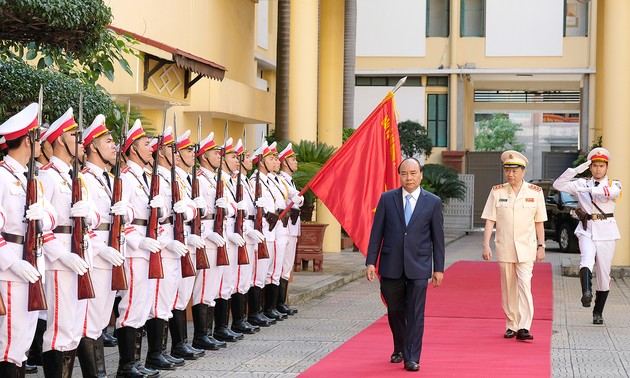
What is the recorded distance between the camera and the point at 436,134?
41.8 metres

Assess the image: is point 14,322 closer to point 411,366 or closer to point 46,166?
point 46,166

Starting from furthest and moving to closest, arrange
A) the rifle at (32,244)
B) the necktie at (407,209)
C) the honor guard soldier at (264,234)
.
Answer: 1. the honor guard soldier at (264,234)
2. the necktie at (407,209)
3. the rifle at (32,244)

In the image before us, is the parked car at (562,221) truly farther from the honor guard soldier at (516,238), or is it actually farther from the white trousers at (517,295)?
the white trousers at (517,295)

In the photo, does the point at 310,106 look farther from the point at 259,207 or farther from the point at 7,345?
the point at 7,345

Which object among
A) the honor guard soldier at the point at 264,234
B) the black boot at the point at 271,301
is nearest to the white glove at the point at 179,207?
the honor guard soldier at the point at 264,234

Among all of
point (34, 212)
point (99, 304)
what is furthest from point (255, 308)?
point (34, 212)

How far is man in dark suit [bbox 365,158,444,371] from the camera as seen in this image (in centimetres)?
1006

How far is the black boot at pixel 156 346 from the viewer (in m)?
9.75

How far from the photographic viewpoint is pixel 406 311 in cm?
1020

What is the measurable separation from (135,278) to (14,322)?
1.93m

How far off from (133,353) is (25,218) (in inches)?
85.6

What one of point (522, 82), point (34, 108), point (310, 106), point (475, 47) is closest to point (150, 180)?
point (34, 108)

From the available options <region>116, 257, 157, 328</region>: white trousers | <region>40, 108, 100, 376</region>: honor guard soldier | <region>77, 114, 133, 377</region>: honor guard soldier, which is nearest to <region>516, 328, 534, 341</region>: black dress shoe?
<region>116, 257, 157, 328</region>: white trousers

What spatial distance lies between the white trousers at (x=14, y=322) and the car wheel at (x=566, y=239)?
72.6 feet
